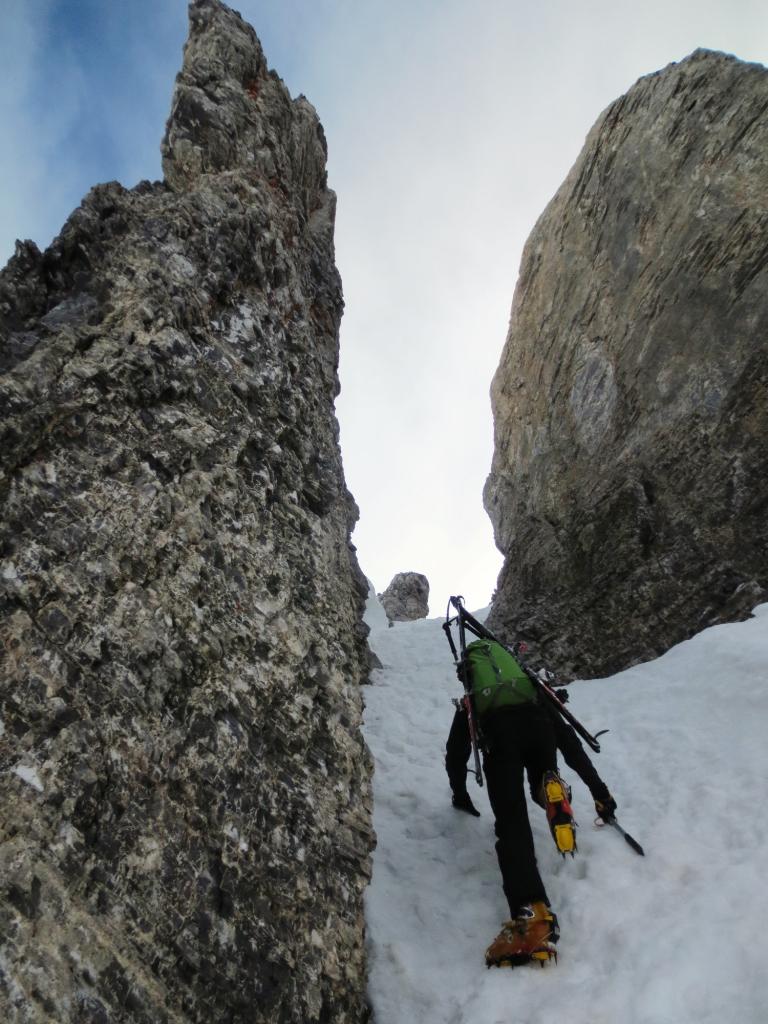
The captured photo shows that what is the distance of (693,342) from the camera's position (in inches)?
679

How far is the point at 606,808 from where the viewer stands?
718 cm

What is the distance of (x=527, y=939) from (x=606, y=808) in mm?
2138

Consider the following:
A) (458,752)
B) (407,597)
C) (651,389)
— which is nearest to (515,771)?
(458,752)

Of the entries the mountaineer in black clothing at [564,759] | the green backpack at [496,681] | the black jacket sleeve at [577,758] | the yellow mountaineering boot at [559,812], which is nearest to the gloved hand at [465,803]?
the mountaineer in black clothing at [564,759]

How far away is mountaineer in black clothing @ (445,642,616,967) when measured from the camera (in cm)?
567

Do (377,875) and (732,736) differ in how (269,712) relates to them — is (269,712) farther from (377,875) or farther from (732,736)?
(732,736)

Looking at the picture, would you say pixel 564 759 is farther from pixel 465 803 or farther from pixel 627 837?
pixel 465 803

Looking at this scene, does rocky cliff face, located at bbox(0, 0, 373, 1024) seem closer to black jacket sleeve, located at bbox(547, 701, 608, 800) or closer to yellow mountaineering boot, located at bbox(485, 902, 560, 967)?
yellow mountaineering boot, located at bbox(485, 902, 560, 967)

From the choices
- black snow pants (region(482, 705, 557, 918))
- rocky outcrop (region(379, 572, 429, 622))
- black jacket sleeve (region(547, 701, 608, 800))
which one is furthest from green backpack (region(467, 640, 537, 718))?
rocky outcrop (region(379, 572, 429, 622))

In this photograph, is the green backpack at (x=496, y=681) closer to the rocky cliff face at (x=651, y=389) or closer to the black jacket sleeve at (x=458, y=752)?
the black jacket sleeve at (x=458, y=752)

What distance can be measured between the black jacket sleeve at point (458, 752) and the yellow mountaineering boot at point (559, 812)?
6.56 ft

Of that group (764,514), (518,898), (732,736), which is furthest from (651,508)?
(518,898)

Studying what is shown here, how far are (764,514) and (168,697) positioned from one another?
47.7ft

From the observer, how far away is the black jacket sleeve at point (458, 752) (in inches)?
335
